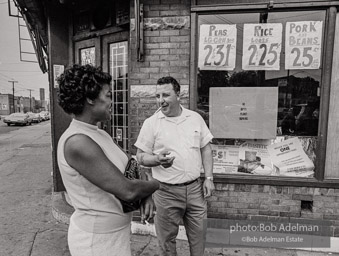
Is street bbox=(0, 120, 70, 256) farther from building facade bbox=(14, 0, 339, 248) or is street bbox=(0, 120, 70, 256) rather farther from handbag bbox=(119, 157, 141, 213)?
handbag bbox=(119, 157, 141, 213)

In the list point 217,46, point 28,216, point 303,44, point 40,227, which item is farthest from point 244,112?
point 28,216

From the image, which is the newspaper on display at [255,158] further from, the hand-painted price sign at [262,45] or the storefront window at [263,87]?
the hand-painted price sign at [262,45]

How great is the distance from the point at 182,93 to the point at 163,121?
0.98 meters

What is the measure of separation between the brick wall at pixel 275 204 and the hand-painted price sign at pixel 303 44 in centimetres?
156

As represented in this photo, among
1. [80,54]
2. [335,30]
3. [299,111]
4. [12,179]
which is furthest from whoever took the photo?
[12,179]

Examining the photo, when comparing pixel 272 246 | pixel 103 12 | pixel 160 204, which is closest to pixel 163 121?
pixel 160 204

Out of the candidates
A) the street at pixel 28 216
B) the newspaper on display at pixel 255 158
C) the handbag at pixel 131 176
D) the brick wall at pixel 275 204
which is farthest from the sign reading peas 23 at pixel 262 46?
the street at pixel 28 216

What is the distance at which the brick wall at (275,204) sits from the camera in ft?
11.1

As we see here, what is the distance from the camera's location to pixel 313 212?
11.2ft

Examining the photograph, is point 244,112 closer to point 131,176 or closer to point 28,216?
point 131,176

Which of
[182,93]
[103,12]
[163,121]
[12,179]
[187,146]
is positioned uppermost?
[103,12]

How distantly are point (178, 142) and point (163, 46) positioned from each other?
5.03ft

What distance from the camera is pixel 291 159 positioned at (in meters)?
3.56

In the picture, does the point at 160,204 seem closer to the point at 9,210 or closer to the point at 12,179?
the point at 9,210
